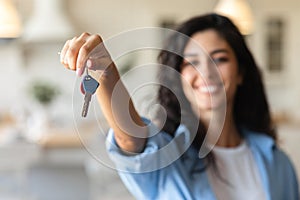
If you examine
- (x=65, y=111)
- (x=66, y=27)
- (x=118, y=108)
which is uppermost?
(x=118, y=108)

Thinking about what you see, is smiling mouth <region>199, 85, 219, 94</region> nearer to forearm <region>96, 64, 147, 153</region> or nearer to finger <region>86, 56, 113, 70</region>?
forearm <region>96, 64, 147, 153</region>

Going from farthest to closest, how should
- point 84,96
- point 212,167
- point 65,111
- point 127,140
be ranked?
point 65,111 → point 212,167 → point 127,140 → point 84,96

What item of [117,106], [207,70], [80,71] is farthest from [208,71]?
[80,71]

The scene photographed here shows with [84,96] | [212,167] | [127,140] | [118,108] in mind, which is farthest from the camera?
[212,167]

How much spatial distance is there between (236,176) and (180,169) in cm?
15

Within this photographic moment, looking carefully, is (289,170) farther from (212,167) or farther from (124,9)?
(124,9)

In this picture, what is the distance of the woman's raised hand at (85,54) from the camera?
1.61 feet

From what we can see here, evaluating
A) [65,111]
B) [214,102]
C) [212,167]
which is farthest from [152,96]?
[65,111]

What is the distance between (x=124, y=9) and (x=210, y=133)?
3673mm

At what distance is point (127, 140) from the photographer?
0.74m

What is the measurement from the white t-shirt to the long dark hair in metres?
0.09

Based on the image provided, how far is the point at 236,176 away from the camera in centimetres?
99

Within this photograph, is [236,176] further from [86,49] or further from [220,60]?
[86,49]

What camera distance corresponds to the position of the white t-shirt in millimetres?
942
